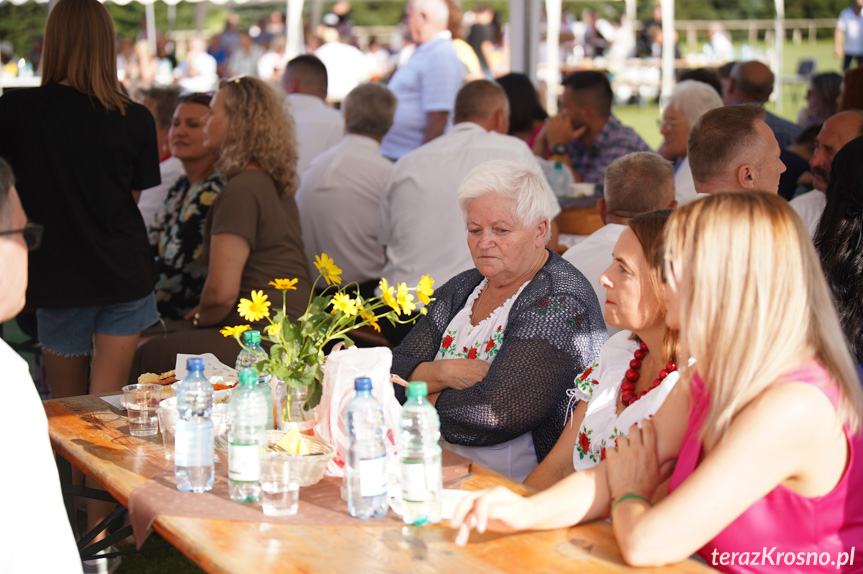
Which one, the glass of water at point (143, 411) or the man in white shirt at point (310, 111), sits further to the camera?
the man in white shirt at point (310, 111)

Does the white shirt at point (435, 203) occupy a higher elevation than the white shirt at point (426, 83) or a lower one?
lower

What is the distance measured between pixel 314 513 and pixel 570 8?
89.0ft

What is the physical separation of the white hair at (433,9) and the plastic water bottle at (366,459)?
14.3 ft

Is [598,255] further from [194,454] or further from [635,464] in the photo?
[194,454]

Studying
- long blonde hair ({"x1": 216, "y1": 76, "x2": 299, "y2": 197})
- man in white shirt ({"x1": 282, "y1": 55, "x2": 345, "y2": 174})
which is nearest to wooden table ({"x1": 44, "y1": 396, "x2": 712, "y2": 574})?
long blonde hair ({"x1": 216, "y1": 76, "x2": 299, "y2": 197})

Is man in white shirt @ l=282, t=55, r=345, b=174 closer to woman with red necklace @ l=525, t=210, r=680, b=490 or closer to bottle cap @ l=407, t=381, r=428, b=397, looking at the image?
woman with red necklace @ l=525, t=210, r=680, b=490

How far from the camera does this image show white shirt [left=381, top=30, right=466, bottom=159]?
5754mm

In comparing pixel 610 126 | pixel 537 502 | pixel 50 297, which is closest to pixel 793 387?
pixel 537 502

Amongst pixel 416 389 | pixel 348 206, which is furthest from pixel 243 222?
pixel 416 389

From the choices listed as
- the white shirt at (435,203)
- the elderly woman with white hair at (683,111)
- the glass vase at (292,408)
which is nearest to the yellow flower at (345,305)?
the glass vase at (292,408)

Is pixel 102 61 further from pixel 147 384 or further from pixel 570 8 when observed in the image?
pixel 570 8

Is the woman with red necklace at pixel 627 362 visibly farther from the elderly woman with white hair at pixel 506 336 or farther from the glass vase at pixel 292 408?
the glass vase at pixel 292 408

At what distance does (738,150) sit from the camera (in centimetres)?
289

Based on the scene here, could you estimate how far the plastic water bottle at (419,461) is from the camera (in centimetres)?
161
